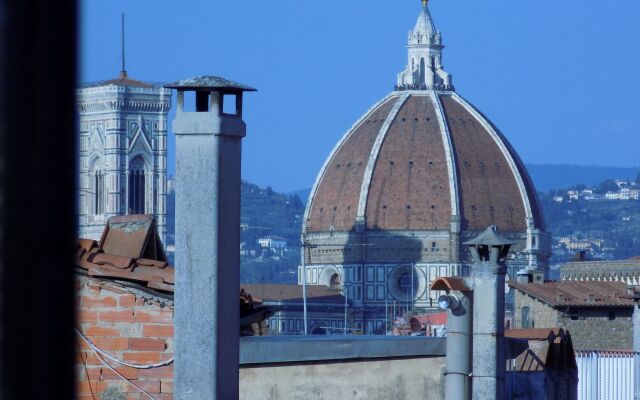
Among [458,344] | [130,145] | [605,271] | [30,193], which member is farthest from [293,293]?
[30,193]

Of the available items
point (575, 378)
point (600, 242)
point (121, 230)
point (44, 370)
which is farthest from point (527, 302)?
point (600, 242)

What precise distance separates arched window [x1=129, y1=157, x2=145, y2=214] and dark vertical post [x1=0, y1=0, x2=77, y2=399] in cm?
12474

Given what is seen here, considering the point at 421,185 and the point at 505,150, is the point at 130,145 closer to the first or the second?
the point at 421,185

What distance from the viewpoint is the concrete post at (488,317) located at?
8641mm

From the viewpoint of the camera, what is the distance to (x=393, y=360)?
32.3 feet

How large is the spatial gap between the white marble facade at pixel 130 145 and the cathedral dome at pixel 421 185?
12195mm

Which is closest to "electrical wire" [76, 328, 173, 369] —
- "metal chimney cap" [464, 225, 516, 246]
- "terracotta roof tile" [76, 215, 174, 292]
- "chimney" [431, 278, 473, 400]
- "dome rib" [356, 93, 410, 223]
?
"terracotta roof tile" [76, 215, 174, 292]

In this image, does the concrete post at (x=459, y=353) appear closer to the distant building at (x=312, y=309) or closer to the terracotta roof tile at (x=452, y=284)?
the terracotta roof tile at (x=452, y=284)

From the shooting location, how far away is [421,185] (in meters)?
124

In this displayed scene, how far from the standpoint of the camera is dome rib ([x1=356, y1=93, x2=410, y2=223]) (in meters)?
120

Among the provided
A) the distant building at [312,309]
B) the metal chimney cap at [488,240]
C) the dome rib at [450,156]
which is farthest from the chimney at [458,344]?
the dome rib at [450,156]

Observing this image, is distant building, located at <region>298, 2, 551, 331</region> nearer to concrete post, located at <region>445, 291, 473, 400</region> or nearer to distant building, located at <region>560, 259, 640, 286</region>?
distant building, located at <region>560, 259, 640, 286</region>

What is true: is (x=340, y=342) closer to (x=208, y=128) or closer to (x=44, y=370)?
(x=208, y=128)

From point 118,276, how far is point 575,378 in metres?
5.84
